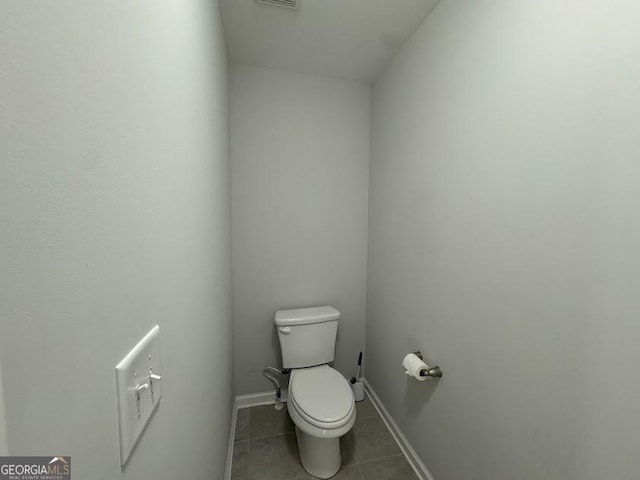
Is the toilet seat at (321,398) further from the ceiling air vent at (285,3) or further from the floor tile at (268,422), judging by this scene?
the ceiling air vent at (285,3)

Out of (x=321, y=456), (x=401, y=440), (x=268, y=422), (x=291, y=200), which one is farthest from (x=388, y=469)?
(x=291, y=200)

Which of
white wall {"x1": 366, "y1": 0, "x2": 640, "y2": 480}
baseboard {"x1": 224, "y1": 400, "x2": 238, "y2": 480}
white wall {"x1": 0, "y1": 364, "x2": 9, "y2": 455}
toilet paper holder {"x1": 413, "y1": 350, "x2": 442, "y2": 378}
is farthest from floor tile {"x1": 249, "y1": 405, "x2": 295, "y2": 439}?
white wall {"x1": 0, "y1": 364, "x2": 9, "y2": 455}

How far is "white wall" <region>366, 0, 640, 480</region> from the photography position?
2.15ft

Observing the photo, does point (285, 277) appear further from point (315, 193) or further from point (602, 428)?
point (602, 428)

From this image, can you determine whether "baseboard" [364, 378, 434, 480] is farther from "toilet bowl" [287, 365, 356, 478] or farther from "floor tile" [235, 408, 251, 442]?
"floor tile" [235, 408, 251, 442]

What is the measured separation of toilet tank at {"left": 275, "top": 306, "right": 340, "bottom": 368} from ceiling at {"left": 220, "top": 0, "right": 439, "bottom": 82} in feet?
5.29

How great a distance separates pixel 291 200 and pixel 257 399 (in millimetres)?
1443

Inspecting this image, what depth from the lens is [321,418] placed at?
1261mm

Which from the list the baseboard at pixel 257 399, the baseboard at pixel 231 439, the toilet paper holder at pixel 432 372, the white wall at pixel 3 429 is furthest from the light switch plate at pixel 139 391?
the baseboard at pixel 257 399

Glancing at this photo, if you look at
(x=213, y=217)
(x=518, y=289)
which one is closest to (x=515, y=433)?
(x=518, y=289)

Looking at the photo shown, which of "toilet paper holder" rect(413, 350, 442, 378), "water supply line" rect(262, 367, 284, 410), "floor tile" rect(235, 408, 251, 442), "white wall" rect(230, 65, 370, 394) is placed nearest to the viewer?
"toilet paper holder" rect(413, 350, 442, 378)

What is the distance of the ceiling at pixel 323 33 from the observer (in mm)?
1257

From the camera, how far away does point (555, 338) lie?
79 centimetres

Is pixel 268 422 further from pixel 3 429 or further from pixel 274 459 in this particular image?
pixel 3 429
